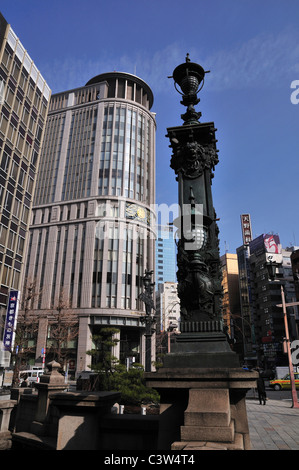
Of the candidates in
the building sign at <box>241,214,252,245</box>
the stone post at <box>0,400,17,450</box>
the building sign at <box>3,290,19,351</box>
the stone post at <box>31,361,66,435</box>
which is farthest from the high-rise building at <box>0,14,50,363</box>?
the building sign at <box>241,214,252,245</box>

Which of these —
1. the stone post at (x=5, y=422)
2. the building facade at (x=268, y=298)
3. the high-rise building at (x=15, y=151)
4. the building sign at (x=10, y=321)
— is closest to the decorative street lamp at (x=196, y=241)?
the stone post at (x=5, y=422)

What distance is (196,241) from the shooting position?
5.57 metres

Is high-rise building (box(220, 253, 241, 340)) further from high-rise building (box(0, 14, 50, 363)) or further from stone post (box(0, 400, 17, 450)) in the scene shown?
stone post (box(0, 400, 17, 450))

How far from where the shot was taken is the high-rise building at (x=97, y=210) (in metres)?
49.8

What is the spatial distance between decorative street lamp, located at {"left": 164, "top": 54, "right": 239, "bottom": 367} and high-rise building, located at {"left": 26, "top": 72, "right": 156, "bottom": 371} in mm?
43498

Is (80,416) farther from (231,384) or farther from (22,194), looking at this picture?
(22,194)

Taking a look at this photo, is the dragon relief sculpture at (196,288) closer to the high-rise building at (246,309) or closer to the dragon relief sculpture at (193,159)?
the dragon relief sculpture at (193,159)

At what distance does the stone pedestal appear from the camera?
142 inches

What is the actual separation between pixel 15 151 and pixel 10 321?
58.3 feet

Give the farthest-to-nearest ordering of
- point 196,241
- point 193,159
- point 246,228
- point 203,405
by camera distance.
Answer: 1. point 246,228
2. point 193,159
3. point 196,241
4. point 203,405

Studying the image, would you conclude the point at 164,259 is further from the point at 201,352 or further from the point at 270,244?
Result: the point at 201,352

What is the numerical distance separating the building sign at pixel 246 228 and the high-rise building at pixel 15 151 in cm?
5467

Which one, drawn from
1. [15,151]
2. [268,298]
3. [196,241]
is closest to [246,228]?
[268,298]
